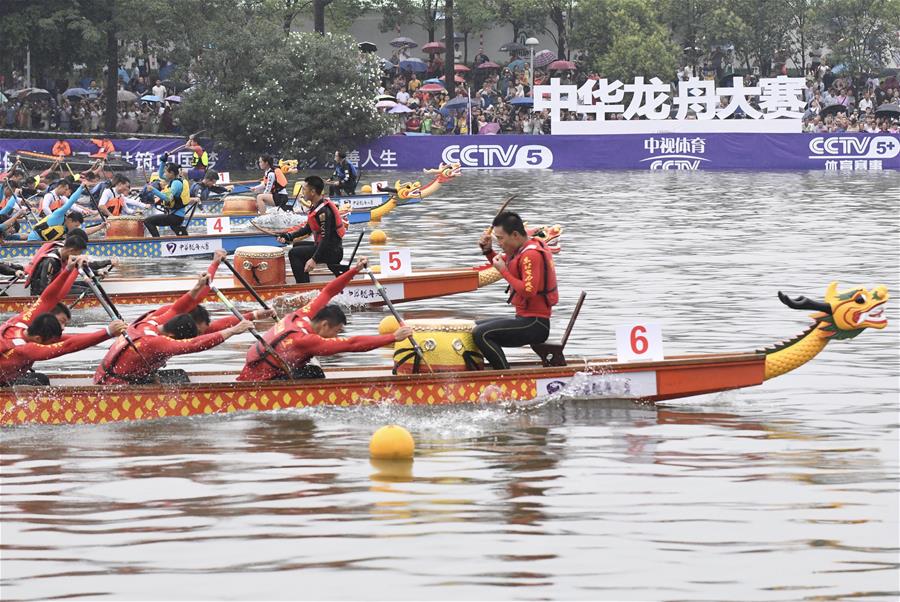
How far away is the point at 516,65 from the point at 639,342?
4362 cm

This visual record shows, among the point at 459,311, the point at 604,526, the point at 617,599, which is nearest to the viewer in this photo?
the point at 617,599

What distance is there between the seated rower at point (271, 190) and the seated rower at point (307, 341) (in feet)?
58.8

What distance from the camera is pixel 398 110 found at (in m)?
51.8

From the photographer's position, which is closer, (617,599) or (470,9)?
(617,599)

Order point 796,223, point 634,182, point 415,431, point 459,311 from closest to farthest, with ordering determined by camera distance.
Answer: point 415,431 → point 459,311 → point 796,223 → point 634,182

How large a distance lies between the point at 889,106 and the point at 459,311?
31018mm

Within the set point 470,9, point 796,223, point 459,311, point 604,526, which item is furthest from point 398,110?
point 604,526

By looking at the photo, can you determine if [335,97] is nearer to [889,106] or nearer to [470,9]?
[470,9]

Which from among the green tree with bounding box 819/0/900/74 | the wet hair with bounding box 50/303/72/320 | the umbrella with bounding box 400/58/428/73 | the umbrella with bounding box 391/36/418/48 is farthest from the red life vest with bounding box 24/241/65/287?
the umbrella with bounding box 391/36/418/48

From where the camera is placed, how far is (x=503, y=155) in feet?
161

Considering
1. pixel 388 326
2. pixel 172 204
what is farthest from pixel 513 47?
pixel 388 326

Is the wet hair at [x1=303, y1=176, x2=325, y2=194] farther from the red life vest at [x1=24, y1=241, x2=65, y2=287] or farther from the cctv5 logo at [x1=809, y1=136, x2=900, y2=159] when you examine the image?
the cctv5 logo at [x1=809, y1=136, x2=900, y2=159]

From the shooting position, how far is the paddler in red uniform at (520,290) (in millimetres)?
13828

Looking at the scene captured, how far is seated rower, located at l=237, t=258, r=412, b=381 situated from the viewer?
523 inches
